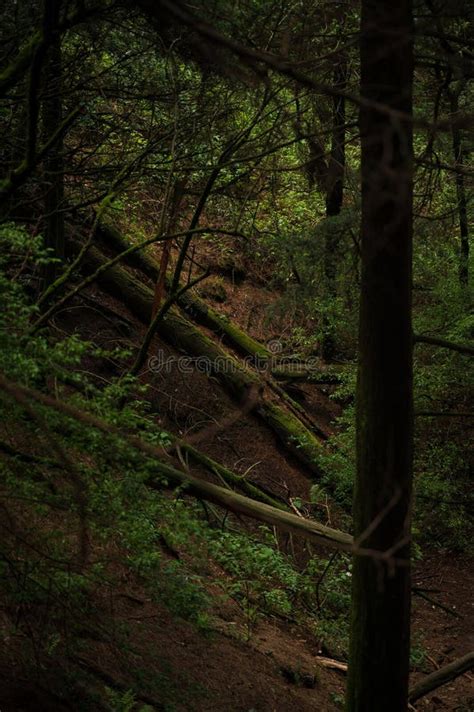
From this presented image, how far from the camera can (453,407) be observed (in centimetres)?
1365

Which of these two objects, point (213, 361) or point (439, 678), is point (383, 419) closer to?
point (439, 678)

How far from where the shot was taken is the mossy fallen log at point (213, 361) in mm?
13734

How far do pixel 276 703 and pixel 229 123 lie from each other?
664 centimetres

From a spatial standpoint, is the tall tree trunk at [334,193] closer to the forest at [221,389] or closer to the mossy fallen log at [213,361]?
the forest at [221,389]

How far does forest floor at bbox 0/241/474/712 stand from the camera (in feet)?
20.1

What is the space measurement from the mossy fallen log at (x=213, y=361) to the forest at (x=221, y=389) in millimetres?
39

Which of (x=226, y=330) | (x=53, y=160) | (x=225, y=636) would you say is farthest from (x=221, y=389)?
(x=53, y=160)

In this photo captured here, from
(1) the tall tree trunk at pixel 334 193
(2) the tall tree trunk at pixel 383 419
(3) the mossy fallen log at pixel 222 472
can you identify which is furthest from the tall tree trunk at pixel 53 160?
(2) the tall tree trunk at pixel 383 419

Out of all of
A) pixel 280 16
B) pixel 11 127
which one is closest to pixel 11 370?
pixel 11 127

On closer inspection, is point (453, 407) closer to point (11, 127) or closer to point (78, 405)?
point (11, 127)

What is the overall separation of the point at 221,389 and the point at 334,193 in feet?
17.1

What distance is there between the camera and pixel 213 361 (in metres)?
14.1

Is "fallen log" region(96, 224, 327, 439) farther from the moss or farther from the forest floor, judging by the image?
the forest floor

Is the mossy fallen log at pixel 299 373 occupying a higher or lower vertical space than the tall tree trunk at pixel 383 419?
higher
